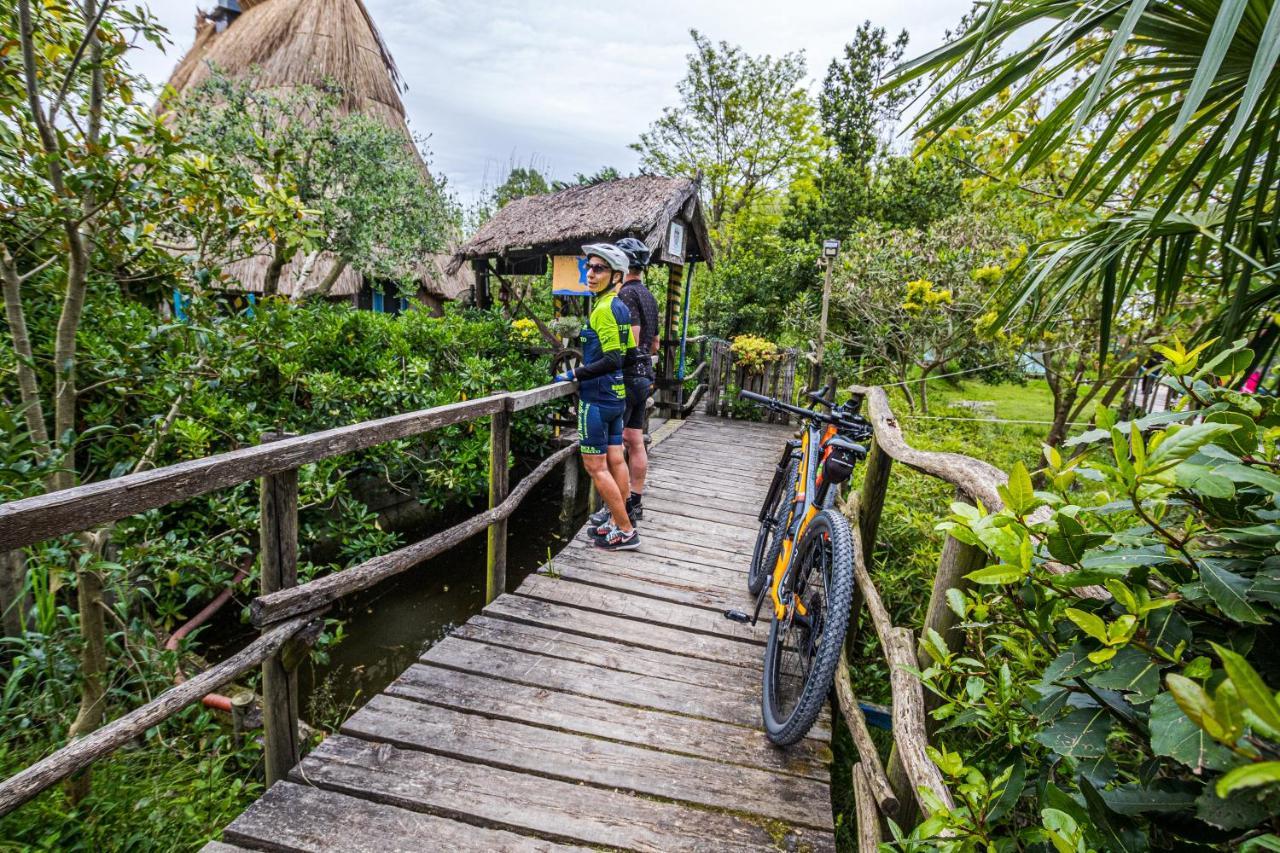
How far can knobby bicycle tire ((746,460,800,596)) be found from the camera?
3143 mm

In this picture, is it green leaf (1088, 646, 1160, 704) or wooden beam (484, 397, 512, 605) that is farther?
wooden beam (484, 397, 512, 605)

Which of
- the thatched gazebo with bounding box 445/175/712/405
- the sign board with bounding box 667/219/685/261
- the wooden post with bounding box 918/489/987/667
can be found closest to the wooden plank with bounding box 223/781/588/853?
the wooden post with bounding box 918/489/987/667

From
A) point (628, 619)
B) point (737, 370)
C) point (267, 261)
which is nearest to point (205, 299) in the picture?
point (628, 619)

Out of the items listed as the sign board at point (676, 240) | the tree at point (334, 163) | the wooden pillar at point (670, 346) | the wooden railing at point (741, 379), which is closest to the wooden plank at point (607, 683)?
the tree at point (334, 163)

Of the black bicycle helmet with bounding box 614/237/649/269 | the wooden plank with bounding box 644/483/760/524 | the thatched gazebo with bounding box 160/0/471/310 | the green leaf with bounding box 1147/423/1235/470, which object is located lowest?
the wooden plank with bounding box 644/483/760/524

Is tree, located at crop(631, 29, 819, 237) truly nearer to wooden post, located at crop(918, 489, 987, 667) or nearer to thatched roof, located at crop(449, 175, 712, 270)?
thatched roof, located at crop(449, 175, 712, 270)

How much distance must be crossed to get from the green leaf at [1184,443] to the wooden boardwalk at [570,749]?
1.73m

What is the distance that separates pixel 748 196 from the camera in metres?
20.3

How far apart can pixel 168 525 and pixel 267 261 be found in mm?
8915

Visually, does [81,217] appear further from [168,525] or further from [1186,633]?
[1186,633]

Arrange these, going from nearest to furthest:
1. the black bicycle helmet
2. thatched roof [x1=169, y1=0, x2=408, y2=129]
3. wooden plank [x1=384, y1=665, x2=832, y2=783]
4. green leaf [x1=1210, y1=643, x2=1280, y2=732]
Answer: green leaf [x1=1210, y1=643, x2=1280, y2=732], wooden plank [x1=384, y1=665, x2=832, y2=783], the black bicycle helmet, thatched roof [x1=169, y1=0, x2=408, y2=129]

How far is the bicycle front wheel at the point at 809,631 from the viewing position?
6.58 ft

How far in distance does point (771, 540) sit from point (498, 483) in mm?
1697

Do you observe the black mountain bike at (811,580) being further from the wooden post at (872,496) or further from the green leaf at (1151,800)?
the green leaf at (1151,800)
